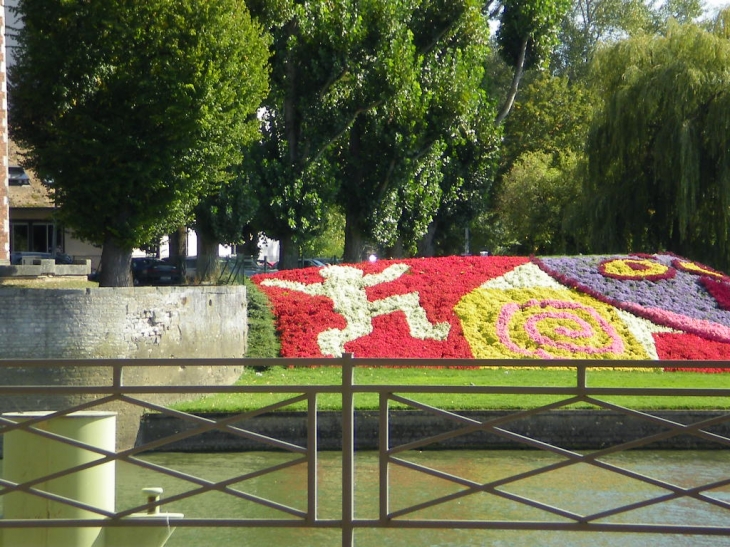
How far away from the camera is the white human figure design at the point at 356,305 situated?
66.3 feet

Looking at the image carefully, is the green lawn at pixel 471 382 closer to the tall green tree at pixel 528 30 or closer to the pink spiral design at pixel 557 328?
the pink spiral design at pixel 557 328

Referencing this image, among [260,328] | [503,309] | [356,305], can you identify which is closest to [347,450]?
[260,328]

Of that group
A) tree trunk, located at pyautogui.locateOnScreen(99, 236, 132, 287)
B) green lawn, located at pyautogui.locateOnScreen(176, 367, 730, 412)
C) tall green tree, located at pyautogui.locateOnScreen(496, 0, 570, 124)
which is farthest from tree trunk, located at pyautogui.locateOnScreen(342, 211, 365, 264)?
tree trunk, located at pyautogui.locateOnScreen(99, 236, 132, 287)

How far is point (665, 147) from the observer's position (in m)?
28.3

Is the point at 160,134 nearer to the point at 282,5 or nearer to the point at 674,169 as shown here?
the point at 282,5

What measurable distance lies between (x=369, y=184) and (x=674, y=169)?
28.1 ft

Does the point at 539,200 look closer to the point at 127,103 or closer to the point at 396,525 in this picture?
the point at 127,103

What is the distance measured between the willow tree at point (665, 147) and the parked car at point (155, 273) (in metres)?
12.1

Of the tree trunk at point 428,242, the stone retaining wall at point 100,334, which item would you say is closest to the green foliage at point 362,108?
the tree trunk at point 428,242

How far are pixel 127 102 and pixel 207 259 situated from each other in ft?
25.8

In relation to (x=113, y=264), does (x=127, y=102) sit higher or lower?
higher

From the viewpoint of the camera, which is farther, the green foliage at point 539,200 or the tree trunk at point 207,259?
the green foliage at point 539,200

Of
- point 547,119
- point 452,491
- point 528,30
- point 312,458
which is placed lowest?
point 452,491

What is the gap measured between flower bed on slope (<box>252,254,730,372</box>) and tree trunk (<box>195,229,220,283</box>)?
146 cm
